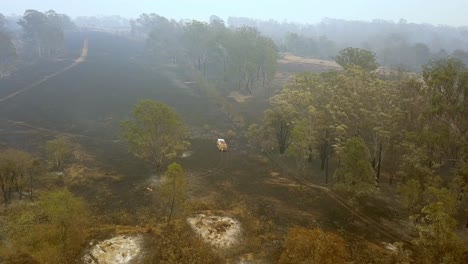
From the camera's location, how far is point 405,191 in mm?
41781

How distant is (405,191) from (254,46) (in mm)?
75838

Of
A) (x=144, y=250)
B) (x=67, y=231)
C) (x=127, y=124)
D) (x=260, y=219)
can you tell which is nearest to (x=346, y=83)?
(x=260, y=219)

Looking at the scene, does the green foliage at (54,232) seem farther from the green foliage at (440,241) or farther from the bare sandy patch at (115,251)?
the green foliage at (440,241)

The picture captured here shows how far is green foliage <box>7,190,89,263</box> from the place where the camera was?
35531mm

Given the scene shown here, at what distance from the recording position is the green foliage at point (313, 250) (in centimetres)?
3588

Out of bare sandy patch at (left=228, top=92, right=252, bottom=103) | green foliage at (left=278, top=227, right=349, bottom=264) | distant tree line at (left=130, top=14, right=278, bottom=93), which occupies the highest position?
distant tree line at (left=130, top=14, right=278, bottom=93)

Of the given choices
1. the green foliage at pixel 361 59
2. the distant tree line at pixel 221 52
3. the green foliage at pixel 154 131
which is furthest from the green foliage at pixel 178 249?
the distant tree line at pixel 221 52

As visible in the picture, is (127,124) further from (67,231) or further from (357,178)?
(357,178)

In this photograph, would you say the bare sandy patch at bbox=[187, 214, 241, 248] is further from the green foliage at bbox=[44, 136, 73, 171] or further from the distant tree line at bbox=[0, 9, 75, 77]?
the distant tree line at bbox=[0, 9, 75, 77]

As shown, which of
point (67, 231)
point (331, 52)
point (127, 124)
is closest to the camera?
point (67, 231)

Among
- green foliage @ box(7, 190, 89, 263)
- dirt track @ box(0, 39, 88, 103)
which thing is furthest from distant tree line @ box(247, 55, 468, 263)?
dirt track @ box(0, 39, 88, 103)

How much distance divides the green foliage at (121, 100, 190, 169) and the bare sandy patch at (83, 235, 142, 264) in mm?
18856

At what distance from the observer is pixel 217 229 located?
42.9 m

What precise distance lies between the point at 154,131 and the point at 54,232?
2294 cm
